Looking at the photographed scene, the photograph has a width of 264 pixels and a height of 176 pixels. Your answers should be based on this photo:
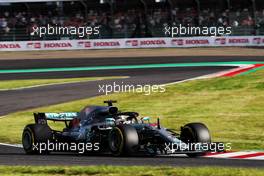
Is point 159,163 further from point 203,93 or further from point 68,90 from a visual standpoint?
point 68,90

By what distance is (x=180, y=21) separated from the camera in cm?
4375

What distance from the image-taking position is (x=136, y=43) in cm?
4372

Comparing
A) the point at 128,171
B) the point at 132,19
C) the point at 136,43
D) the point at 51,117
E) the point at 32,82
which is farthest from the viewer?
the point at 132,19

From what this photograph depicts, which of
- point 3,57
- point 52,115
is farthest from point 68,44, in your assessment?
point 52,115

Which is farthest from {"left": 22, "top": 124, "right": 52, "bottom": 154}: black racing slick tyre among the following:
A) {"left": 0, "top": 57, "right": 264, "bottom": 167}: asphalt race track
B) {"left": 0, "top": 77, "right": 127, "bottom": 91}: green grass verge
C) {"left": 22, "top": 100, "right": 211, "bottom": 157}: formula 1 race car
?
{"left": 0, "top": 77, "right": 127, "bottom": 91}: green grass verge

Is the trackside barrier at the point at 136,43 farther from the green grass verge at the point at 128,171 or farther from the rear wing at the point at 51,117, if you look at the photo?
the green grass verge at the point at 128,171

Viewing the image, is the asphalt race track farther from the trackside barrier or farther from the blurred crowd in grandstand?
the blurred crowd in grandstand

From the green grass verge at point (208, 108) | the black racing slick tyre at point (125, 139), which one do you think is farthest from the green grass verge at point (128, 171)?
the green grass verge at point (208, 108)

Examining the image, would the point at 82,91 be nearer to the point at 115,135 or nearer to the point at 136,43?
the point at 115,135

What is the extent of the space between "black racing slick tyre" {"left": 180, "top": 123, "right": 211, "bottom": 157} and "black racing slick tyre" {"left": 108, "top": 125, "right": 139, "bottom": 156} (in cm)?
125

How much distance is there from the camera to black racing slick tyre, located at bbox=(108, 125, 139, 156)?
1207 centimetres

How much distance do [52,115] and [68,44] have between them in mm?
29698

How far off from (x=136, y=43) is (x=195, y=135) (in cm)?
3120

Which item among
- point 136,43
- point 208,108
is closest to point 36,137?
point 208,108
